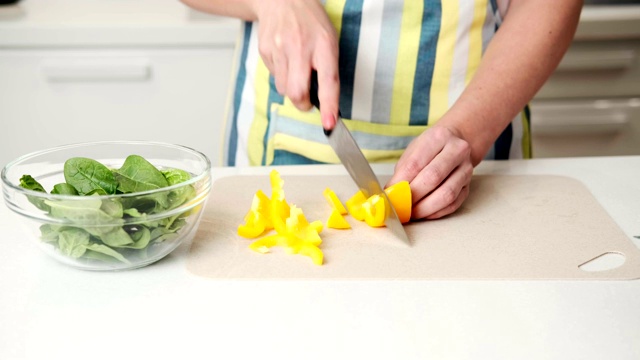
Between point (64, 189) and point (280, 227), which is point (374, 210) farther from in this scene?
point (64, 189)

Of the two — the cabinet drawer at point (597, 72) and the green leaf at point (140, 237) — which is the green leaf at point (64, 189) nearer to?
the green leaf at point (140, 237)

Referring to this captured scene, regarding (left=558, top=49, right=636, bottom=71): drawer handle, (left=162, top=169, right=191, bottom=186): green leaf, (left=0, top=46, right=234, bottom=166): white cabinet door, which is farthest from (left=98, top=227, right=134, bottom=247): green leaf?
(left=558, top=49, right=636, bottom=71): drawer handle

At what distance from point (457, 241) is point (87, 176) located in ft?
1.42

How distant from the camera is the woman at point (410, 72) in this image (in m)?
1.12

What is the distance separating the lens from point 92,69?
188cm

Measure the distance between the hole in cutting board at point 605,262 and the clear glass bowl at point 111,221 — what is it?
1.44ft

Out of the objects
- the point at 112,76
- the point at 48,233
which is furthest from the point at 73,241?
the point at 112,76

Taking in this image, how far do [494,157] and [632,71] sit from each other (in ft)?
3.20

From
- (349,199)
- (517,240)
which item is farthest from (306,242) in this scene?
(517,240)

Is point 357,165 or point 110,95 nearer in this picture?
point 357,165

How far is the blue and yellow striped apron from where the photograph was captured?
3.98ft

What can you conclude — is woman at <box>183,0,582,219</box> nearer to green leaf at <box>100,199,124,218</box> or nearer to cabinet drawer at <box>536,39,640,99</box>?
green leaf at <box>100,199,124,218</box>

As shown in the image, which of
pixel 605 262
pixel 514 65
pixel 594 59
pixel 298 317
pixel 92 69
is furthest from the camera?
pixel 594 59

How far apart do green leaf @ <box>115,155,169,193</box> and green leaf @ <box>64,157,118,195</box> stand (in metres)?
0.01
